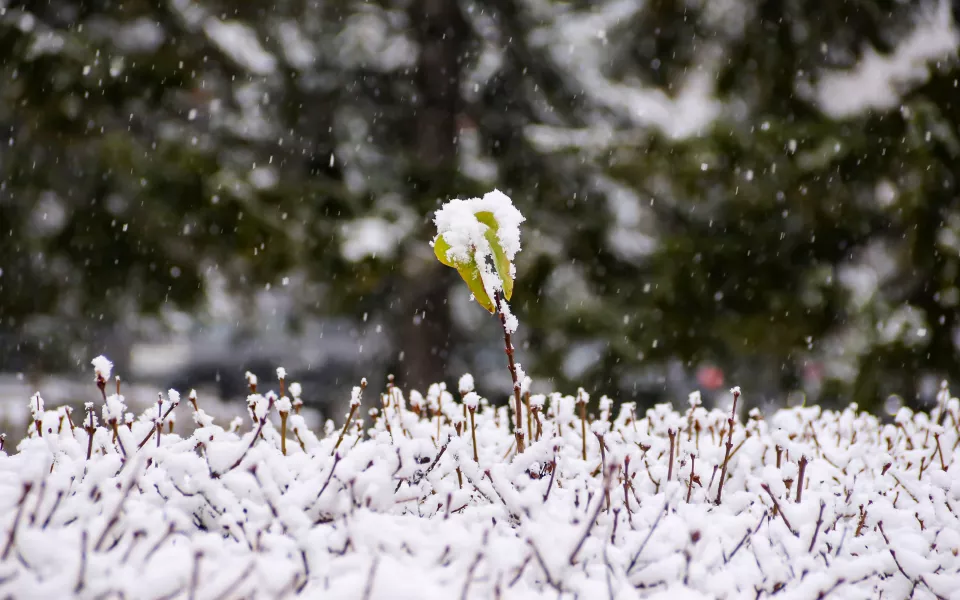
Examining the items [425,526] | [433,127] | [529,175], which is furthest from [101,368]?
[433,127]

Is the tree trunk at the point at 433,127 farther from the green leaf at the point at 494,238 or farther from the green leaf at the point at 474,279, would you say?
the green leaf at the point at 494,238

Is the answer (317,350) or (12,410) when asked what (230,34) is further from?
(317,350)

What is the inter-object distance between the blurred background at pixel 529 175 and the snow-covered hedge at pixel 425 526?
437 cm

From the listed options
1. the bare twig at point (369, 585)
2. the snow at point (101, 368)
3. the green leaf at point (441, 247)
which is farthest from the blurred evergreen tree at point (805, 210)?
the bare twig at point (369, 585)

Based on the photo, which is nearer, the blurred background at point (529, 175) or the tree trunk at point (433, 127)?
the blurred background at point (529, 175)

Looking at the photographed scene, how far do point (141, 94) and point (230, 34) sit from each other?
A: 1192 mm

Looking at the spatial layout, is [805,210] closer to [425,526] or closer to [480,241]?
[480,241]

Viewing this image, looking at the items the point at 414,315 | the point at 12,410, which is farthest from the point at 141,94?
the point at 12,410

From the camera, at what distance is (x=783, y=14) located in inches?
273

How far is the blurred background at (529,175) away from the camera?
6336 millimetres

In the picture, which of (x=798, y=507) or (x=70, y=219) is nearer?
(x=798, y=507)

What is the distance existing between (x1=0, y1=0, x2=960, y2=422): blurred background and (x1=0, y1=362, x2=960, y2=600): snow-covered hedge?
172 inches

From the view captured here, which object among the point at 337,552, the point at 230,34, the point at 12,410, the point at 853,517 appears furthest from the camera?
the point at 12,410

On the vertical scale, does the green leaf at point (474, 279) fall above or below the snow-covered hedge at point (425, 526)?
above
